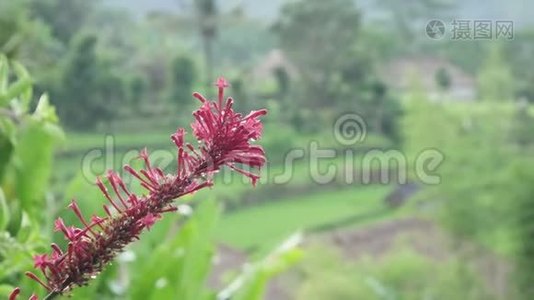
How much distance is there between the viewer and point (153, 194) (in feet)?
0.60

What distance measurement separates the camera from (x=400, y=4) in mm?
3525

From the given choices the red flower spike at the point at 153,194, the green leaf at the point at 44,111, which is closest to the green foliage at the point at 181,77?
the green leaf at the point at 44,111

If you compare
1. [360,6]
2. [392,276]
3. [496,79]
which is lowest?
[392,276]

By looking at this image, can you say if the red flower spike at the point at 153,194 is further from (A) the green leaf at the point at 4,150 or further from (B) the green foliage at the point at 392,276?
(B) the green foliage at the point at 392,276

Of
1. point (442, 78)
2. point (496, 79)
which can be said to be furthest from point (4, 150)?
point (496, 79)

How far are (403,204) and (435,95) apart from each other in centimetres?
65

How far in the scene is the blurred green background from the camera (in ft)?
9.91

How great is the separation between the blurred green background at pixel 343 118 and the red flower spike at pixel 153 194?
2.35 m

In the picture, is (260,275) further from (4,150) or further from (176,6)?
(176,6)

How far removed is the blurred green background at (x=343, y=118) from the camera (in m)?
3.02

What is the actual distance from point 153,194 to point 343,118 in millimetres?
3272

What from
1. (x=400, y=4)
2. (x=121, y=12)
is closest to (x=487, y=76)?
(x=400, y=4)

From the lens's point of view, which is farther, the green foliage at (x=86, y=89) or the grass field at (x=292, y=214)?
the grass field at (x=292, y=214)

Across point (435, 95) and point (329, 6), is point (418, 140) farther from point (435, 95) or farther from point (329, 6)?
point (329, 6)
